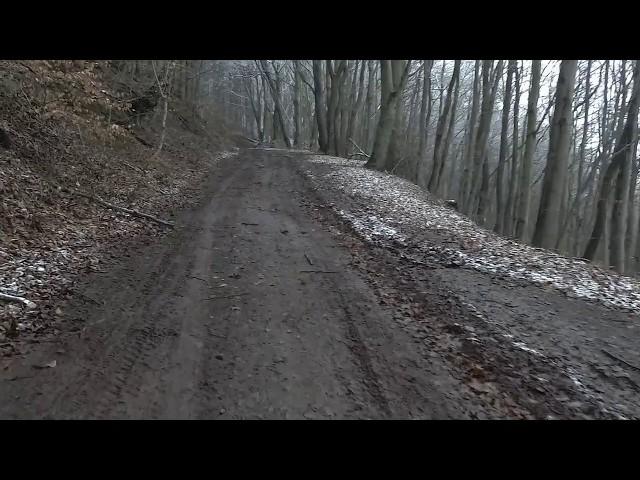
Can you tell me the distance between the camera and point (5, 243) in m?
6.46

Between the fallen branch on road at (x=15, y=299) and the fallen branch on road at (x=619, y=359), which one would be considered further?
the fallen branch on road at (x=15, y=299)

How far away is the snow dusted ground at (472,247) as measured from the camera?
6.68 metres

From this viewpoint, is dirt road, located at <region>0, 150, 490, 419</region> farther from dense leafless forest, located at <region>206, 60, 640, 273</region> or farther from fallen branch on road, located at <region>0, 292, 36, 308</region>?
dense leafless forest, located at <region>206, 60, 640, 273</region>

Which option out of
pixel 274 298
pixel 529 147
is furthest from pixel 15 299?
pixel 529 147

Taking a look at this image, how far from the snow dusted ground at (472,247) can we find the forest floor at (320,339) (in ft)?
0.36

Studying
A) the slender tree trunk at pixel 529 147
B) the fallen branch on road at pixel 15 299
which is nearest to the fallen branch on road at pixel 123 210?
the fallen branch on road at pixel 15 299

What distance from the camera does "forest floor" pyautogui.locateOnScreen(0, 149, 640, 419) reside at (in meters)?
3.76

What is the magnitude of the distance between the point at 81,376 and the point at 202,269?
3042 mm

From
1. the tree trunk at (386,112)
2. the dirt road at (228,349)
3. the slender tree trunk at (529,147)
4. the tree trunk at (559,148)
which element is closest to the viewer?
the dirt road at (228,349)

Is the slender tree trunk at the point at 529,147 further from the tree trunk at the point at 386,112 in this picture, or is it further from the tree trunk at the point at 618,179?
the tree trunk at the point at 386,112

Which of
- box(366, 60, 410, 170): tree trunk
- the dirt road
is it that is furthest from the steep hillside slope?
box(366, 60, 410, 170): tree trunk

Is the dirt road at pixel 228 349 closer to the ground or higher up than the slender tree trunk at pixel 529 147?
closer to the ground

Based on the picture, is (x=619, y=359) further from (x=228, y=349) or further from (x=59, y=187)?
(x=59, y=187)
